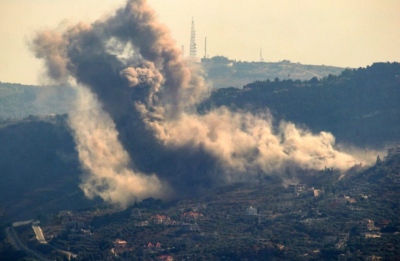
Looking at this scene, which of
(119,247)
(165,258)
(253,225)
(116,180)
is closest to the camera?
(165,258)

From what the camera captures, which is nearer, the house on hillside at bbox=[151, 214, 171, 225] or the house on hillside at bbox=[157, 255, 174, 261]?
the house on hillside at bbox=[157, 255, 174, 261]

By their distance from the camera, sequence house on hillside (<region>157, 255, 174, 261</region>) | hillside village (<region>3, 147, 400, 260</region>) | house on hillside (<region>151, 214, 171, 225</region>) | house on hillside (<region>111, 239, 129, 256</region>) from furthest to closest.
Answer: house on hillside (<region>151, 214, 171, 225</region>) → house on hillside (<region>111, 239, 129, 256</region>) → house on hillside (<region>157, 255, 174, 261</region>) → hillside village (<region>3, 147, 400, 260</region>)

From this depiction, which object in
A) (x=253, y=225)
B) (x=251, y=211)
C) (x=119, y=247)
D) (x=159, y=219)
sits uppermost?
(x=251, y=211)

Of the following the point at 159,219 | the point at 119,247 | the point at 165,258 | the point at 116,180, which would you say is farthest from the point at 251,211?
the point at 116,180

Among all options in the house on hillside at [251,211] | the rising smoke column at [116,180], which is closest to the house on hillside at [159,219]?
the house on hillside at [251,211]

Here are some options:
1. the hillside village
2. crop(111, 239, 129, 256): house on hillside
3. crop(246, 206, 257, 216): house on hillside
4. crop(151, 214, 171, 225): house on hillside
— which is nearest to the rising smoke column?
the hillside village

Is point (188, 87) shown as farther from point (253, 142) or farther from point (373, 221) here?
point (373, 221)

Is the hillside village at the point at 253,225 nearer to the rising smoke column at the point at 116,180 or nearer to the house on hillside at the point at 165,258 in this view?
the house on hillside at the point at 165,258

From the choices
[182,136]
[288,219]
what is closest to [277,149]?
[182,136]

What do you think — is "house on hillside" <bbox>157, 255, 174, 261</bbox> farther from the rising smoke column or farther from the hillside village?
the rising smoke column

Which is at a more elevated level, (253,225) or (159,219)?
(159,219)

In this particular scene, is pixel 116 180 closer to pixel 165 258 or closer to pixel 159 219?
pixel 159 219
